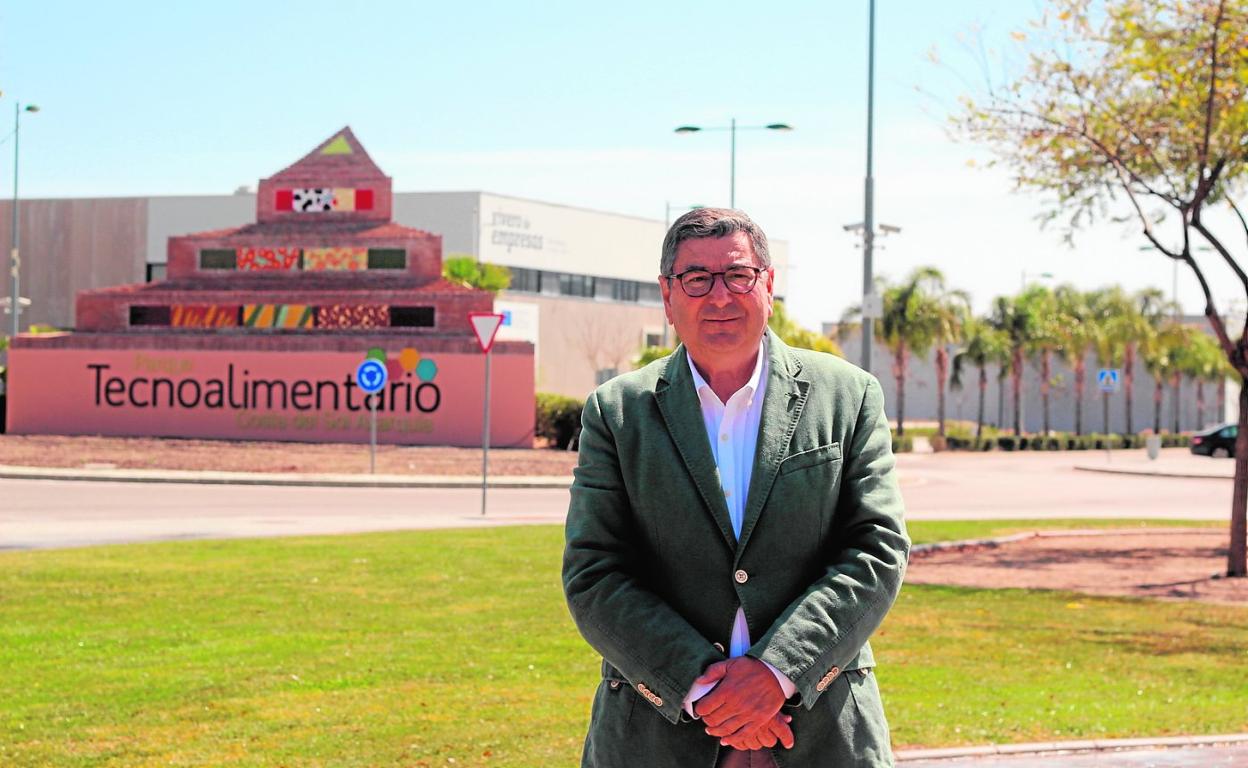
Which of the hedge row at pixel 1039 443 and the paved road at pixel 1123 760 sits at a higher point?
the paved road at pixel 1123 760

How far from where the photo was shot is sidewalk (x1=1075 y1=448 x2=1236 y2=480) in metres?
40.6

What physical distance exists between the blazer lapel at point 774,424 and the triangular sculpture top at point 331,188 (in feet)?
132

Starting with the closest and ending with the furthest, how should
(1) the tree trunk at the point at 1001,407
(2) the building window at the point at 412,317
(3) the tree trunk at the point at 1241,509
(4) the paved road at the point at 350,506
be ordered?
(3) the tree trunk at the point at 1241,509
(4) the paved road at the point at 350,506
(2) the building window at the point at 412,317
(1) the tree trunk at the point at 1001,407

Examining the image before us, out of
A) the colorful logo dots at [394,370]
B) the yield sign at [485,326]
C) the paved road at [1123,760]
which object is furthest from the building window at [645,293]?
the paved road at [1123,760]

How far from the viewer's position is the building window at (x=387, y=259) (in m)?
41.8

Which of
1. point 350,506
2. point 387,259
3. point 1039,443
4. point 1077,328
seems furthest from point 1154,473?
point 1077,328

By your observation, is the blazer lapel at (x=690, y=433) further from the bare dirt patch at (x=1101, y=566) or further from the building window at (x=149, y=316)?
the building window at (x=149, y=316)

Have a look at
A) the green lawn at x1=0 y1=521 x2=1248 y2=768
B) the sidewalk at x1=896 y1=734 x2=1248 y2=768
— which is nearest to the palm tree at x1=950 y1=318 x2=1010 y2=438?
the green lawn at x1=0 y1=521 x2=1248 y2=768

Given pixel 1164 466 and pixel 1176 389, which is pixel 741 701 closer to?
pixel 1164 466

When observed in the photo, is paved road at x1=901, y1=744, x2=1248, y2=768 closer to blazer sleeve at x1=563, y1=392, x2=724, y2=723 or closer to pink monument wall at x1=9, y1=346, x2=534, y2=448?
blazer sleeve at x1=563, y1=392, x2=724, y2=723

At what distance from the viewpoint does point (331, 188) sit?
1695 inches

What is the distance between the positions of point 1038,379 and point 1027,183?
2663 inches

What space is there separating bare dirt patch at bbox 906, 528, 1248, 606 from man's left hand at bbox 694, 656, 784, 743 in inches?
406

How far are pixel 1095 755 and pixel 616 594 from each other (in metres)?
4.09
